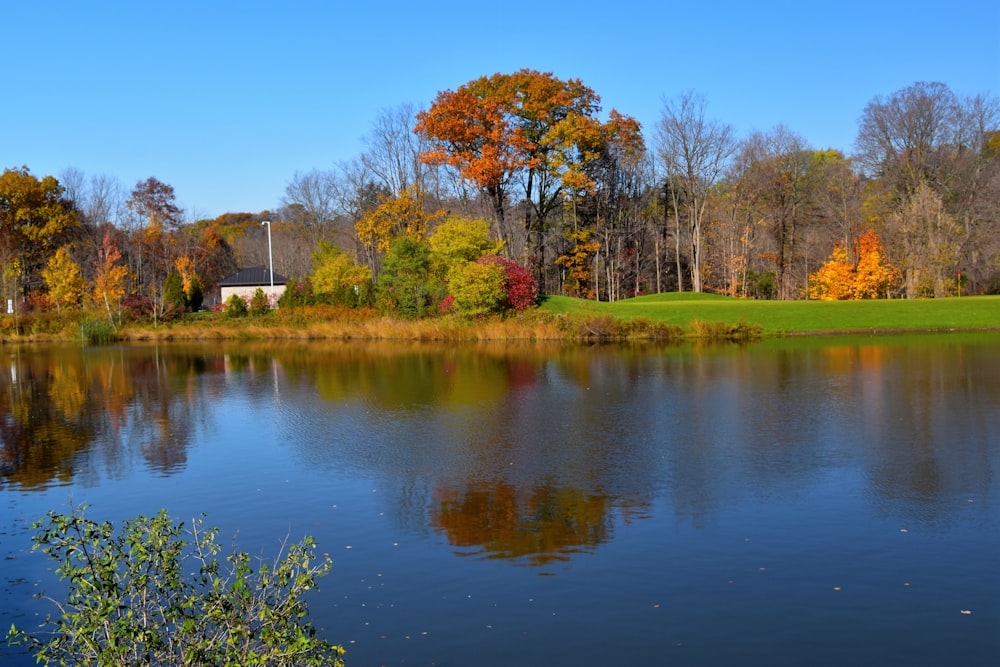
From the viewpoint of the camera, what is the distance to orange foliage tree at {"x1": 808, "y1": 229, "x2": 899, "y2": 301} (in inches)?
1873

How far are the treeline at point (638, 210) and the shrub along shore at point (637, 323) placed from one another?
123 inches

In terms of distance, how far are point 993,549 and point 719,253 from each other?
49.3 m

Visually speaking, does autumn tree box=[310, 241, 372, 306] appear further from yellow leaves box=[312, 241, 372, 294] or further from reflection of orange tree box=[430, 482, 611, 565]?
reflection of orange tree box=[430, 482, 611, 565]

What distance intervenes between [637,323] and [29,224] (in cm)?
4303

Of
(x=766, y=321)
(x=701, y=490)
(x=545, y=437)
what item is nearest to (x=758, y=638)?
(x=701, y=490)

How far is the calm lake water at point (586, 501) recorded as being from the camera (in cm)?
689

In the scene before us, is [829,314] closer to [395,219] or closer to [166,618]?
[395,219]

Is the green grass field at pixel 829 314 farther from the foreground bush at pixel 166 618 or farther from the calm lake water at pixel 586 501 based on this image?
the foreground bush at pixel 166 618

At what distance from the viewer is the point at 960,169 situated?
49.1m

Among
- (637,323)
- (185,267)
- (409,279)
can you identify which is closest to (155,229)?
(185,267)

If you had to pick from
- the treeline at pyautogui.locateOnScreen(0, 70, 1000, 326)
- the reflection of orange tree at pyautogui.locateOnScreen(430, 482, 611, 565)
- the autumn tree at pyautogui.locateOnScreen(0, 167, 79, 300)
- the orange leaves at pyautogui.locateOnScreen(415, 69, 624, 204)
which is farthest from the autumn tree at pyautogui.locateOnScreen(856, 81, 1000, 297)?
the autumn tree at pyautogui.locateOnScreen(0, 167, 79, 300)

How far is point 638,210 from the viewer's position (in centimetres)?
5512

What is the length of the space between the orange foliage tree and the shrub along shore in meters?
7.95

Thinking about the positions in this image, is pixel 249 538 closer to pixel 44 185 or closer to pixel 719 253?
pixel 719 253
